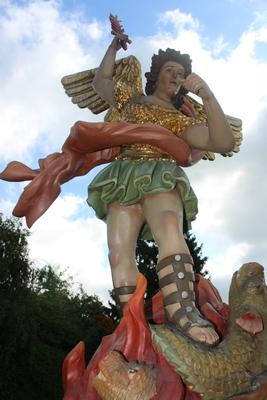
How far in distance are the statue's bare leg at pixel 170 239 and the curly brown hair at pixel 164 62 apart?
639 millimetres

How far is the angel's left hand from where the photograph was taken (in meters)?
2.44

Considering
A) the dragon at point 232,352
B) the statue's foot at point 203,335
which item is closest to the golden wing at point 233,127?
the dragon at point 232,352

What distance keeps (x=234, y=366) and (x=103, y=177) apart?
1051 mm

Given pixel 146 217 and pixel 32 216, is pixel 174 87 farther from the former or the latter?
pixel 32 216

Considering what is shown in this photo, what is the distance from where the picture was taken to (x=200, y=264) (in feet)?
45.5

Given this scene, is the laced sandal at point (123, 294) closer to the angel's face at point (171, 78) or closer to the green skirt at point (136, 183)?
the green skirt at point (136, 183)

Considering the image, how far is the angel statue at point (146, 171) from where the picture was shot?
7.84ft

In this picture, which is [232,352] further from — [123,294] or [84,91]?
[84,91]

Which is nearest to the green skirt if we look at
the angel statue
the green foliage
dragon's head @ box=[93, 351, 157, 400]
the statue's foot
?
the angel statue

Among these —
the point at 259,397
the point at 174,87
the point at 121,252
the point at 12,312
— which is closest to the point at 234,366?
the point at 259,397

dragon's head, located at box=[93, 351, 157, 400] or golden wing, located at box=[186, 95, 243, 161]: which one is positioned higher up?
golden wing, located at box=[186, 95, 243, 161]

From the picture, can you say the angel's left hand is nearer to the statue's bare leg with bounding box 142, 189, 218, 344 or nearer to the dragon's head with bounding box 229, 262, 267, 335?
the statue's bare leg with bounding box 142, 189, 218, 344

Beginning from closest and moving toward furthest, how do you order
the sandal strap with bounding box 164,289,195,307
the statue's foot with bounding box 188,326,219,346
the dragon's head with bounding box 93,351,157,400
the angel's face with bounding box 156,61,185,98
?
1. the dragon's head with bounding box 93,351,157,400
2. the statue's foot with bounding box 188,326,219,346
3. the sandal strap with bounding box 164,289,195,307
4. the angel's face with bounding box 156,61,185,98

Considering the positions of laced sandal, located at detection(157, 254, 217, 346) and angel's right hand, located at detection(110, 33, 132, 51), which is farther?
angel's right hand, located at detection(110, 33, 132, 51)
